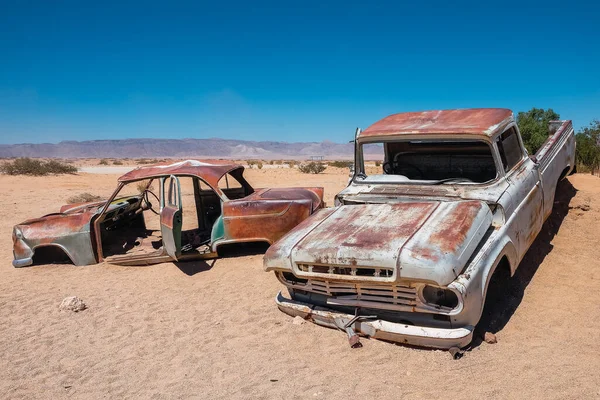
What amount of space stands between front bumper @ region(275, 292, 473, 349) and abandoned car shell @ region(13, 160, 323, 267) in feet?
6.51

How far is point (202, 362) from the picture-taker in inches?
150

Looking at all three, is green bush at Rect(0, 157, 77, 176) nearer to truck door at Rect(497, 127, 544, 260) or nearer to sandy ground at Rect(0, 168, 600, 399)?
sandy ground at Rect(0, 168, 600, 399)

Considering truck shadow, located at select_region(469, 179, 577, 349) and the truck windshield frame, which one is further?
the truck windshield frame

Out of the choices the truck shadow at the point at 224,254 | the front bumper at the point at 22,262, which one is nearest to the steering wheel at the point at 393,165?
the truck shadow at the point at 224,254

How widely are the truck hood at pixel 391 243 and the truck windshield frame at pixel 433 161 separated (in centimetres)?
110

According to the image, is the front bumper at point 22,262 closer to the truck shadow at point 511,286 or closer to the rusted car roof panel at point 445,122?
the rusted car roof panel at point 445,122

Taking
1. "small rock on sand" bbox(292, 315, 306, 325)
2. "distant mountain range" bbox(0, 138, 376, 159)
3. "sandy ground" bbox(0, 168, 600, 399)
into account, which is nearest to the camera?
"sandy ground" bbox(0, 168, 600, 399)

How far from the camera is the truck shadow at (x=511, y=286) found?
3.83 meters

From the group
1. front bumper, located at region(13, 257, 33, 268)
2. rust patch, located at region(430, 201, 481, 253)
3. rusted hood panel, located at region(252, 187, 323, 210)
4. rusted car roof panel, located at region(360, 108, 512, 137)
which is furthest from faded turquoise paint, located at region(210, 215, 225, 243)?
rust patch, located at region(430, 201, 481, 253)

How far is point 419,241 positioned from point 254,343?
1.73 m

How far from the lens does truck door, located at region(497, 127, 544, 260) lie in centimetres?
425

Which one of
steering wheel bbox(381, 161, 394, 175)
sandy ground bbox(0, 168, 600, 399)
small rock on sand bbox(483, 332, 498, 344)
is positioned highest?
steering wheel bbox(381, 161, 394, 175)

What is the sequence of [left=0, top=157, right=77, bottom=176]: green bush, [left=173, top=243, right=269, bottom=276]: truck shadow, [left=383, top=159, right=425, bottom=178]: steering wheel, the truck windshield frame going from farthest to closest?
[left=0, top=157, right=77, bottom=176]: green bush, [left=173, top=243, right=269, bottom=276]: truck shadow, [left=383, top=159, right=425, bottom=178]: steering wheel, the truck windshield frame

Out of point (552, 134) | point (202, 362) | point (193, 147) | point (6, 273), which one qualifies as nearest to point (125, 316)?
point (202, 362)
